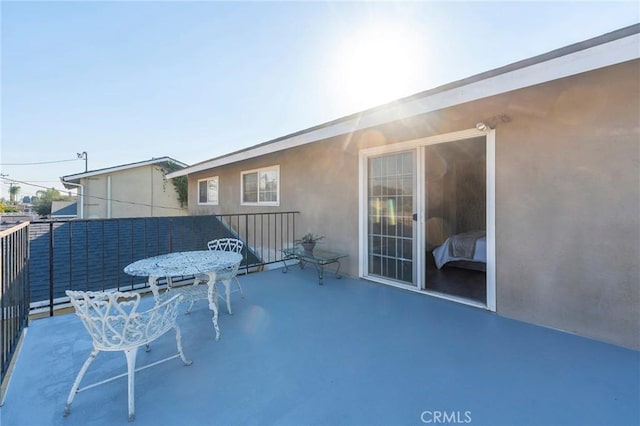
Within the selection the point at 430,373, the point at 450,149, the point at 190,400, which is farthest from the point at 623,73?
the point at 190,400

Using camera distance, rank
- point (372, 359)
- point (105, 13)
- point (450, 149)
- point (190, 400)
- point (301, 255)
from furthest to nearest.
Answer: point (450, 149)
point (301, 255)
point (105, 13)
point (372, 359)
point (190, 400)

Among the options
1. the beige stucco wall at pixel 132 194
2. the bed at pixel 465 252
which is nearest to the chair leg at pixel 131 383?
the bed at pixel 465 252

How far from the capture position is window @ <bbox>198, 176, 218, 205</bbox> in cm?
856

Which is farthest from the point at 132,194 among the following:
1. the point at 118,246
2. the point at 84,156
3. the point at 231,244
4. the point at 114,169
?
the point at 84,156

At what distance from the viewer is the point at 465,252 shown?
4707 mm

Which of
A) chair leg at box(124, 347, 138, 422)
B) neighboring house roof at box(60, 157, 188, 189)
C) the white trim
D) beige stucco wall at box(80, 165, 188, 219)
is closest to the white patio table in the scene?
chair leg at box(124, 347, 138, 422)

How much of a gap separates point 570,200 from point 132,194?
46.9ft

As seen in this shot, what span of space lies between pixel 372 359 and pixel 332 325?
673mm

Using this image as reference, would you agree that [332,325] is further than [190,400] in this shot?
Yes

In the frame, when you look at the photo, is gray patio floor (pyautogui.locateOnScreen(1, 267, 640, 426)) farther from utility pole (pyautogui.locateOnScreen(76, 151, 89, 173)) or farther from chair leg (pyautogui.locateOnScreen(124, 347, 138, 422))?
utility pole (pyautogui.locateOnScreen(76, 151, 89, 173))

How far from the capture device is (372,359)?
6.95 ft

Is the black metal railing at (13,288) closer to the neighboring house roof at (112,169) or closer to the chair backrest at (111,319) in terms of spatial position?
the chair backrest at (111,319)

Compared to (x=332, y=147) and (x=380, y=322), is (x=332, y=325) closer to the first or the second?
(x=380, y=322)

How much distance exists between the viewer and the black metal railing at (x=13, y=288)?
192cm
